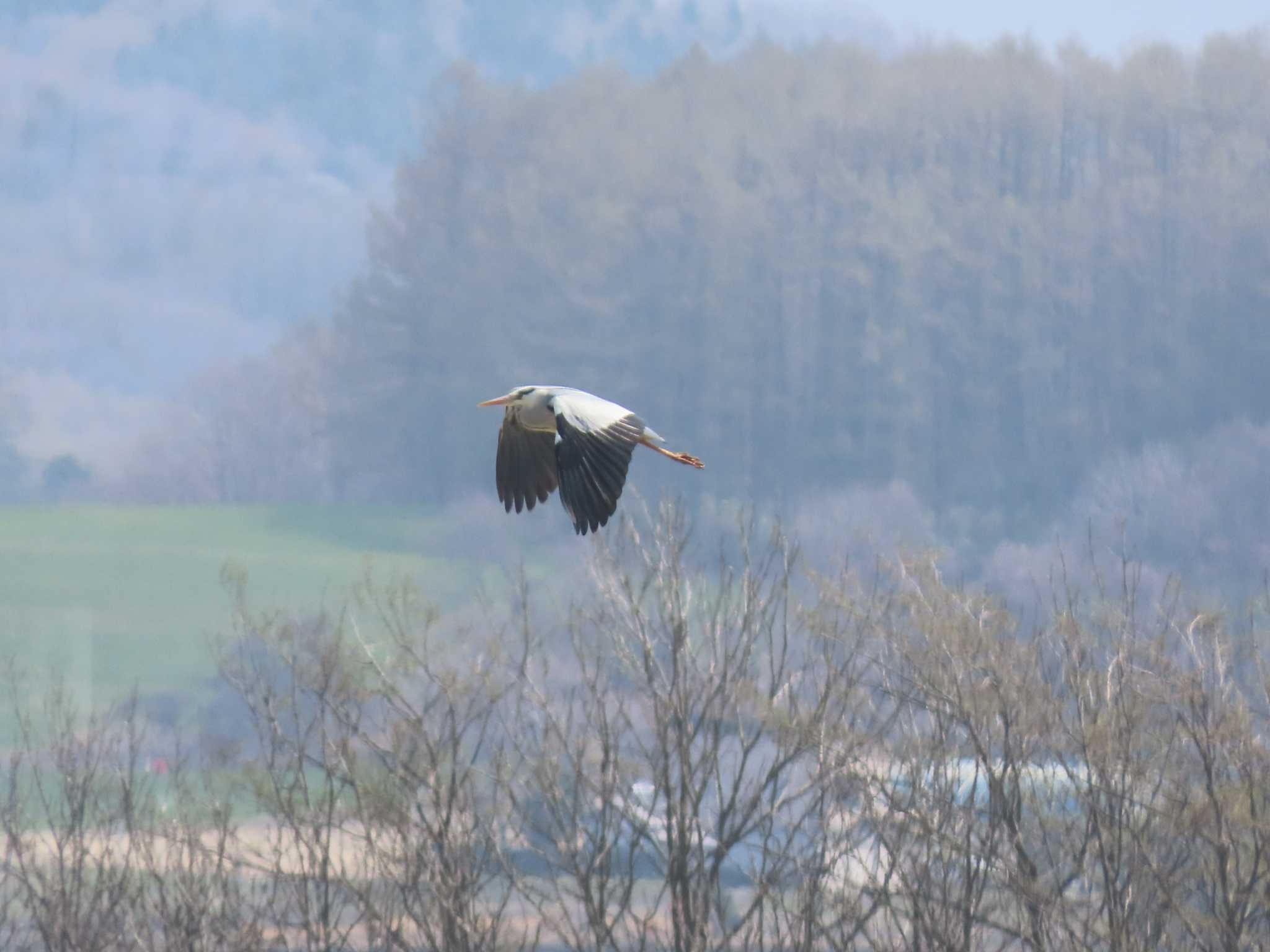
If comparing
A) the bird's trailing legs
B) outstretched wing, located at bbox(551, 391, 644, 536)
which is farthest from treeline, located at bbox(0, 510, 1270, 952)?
outstretched wing, located at bbox(551, 391, 644, 536)

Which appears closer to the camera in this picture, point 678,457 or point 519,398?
point 678,457

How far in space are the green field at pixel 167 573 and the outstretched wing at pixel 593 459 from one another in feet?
161

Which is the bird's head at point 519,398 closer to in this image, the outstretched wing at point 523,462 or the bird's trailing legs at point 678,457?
the outstretched wing at point 523,462

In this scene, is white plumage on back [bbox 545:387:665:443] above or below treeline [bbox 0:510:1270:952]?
above

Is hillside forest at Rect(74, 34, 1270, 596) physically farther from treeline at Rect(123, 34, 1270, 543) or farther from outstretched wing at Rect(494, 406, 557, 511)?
outstretched wing at Rect(494, 406, 557, 511)

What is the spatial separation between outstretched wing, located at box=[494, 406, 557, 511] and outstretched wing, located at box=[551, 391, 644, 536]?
42.8 inches

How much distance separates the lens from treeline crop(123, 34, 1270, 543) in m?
61.8

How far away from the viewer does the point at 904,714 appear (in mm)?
16859

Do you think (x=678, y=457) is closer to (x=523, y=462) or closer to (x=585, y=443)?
(x=585, y=443)

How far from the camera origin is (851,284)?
64250mm

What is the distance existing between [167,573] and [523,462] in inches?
2177

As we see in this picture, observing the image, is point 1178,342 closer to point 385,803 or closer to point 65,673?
point 65,673

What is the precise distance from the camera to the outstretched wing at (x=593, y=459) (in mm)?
6191

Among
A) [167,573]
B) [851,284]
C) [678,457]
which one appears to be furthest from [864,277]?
[678,457]
